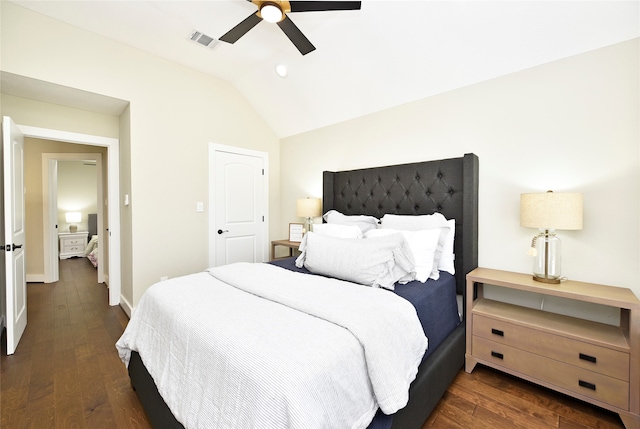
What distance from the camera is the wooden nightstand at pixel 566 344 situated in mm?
1505

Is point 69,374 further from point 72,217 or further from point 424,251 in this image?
point 72,217

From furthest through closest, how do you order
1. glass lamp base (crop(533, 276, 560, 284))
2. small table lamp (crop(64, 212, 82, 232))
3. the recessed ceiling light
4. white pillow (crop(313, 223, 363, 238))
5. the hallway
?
1. small table lamp (crop(64, 212, 82, 232))
2. the recessed ceiling light
3. white pillow (crop(313, 223, 363, 238))
4. glass lamp base (crop(533, 276, 560, 284))
5. the hallway

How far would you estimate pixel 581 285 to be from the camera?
1.83 meters

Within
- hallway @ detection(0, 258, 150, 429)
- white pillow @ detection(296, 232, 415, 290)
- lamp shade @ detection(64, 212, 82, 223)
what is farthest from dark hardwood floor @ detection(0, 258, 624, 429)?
lamp shade @ detection(64, 212, 82, 223)

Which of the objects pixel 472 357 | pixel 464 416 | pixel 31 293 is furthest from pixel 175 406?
pixel 31 293

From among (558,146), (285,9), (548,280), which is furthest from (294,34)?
(548,280)

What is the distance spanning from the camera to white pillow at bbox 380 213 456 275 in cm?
220

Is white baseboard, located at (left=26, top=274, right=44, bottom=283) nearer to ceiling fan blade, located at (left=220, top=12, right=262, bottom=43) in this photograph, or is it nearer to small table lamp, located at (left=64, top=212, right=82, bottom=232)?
small table lamp, located at (left=64, top=212, right=82, bottom=232)

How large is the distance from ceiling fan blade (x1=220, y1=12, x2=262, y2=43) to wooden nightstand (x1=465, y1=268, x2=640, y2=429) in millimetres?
2450

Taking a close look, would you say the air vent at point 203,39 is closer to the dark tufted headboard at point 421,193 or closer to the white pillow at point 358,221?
the dark tufted headboard at point 421,193

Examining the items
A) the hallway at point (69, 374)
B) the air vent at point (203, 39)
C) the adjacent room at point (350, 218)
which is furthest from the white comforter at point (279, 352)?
the air vent at point (203, 39)

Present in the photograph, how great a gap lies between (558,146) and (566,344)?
53.8 inches

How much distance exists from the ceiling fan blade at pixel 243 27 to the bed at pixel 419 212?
171 cm

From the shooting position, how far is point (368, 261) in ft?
5.99
